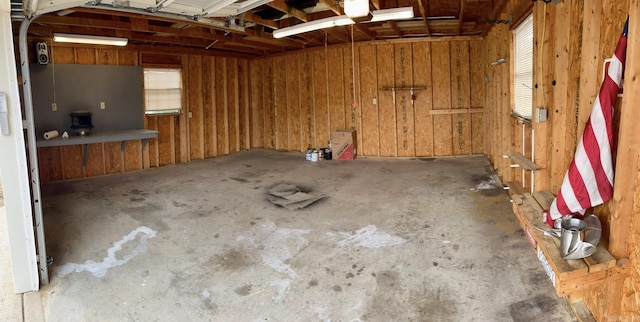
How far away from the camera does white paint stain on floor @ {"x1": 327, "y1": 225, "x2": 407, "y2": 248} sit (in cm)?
403

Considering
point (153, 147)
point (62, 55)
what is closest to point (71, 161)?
point (153, 147)

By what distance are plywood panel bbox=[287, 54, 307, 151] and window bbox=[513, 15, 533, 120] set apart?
538 centimetres

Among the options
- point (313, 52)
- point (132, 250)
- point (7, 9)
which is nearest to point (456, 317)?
point (132, 250)

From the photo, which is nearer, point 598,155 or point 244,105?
point 598,155

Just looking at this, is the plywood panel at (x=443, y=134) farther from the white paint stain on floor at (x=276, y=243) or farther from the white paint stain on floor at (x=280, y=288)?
the white paint stain on floor at (x=280, y=288)

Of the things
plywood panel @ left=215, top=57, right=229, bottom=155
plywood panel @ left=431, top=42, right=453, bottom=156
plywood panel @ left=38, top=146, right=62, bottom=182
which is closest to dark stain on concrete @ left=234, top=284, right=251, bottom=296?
plywood panel @ left=38, top=146, right=62, bottom=182

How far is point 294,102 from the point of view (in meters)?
10.0

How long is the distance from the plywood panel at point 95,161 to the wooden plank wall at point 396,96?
4.40 m

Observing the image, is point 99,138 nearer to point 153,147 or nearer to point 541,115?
point 153,147

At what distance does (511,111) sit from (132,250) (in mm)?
4905

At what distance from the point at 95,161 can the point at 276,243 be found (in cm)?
525

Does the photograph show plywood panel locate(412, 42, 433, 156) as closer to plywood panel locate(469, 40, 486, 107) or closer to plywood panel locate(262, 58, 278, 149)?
plywood panel locate(469, 40, 486, 107)

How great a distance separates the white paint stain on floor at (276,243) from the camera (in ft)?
12.2

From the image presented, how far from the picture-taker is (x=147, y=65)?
325 inches
